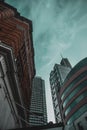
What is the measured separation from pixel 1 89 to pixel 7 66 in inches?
78.1

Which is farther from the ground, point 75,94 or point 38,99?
point 75,94

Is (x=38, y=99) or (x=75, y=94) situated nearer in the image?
(x=75, y=94)

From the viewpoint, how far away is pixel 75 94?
1583 inches

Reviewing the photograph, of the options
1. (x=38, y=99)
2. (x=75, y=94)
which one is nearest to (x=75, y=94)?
(x=75, y=94)

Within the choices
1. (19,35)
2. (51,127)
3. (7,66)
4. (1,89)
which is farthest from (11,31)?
(51,127)

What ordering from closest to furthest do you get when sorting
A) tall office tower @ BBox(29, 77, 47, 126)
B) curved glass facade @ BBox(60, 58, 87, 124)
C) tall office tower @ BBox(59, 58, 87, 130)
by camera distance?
tall office tower @ BBox(59, 58, 87, 130), curved glass facade @ BBox(60, 58, 87, 124), tall office tower @ BBox(29, 77, 47, 126)

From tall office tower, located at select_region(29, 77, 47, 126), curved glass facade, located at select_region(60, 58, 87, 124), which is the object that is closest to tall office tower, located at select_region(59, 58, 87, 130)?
curved glass facade, located at select_region(60, 58, 87, 124)

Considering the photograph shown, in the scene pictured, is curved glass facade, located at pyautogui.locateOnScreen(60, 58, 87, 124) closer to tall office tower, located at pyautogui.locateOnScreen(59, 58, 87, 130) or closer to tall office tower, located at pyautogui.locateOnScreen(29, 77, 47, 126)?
tall office tower, located at pyautogui.locateOnScreen(59, 58, 87, 130)

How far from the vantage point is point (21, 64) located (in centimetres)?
1838

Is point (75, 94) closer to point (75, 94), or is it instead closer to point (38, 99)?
point (75, 94)

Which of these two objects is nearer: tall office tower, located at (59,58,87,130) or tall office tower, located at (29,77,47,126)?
tall office tower, located at (59,58,87,130)

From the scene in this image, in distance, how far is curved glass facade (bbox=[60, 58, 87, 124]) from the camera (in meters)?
37.1

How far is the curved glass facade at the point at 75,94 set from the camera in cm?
3706

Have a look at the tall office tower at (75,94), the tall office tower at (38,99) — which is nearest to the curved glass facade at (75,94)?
the tall office tower at (75,94)
